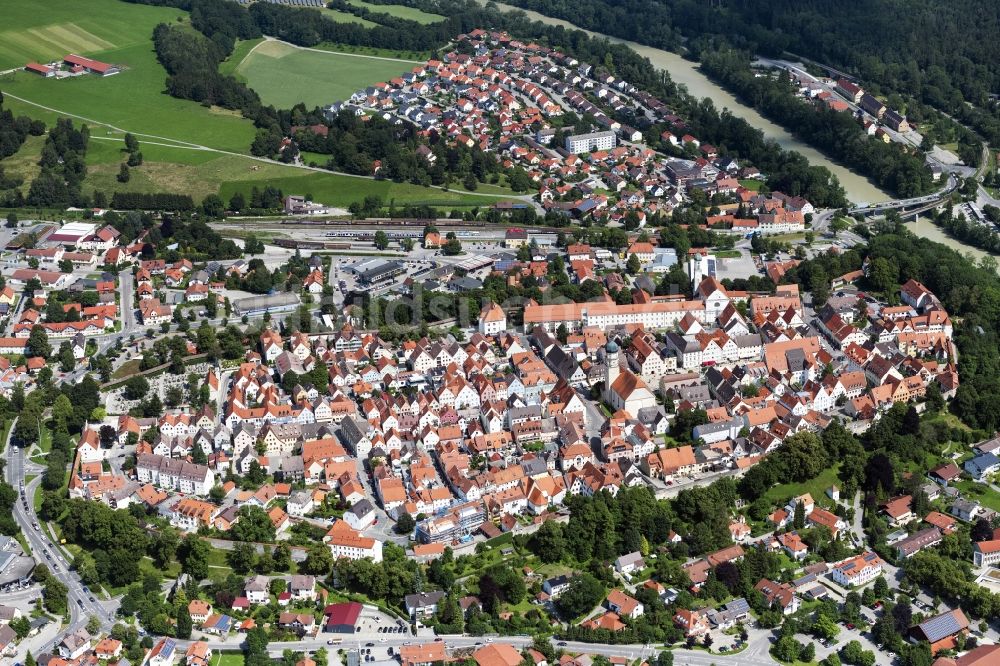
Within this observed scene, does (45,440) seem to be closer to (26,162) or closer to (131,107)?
(26,162)

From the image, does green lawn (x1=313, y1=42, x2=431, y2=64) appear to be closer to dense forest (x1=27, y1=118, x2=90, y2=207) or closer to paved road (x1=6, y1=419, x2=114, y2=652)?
dense forest (x1=27, y1=118, x2=90, y2=207)

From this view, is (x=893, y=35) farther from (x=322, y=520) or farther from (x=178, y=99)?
(x=322, y=520)

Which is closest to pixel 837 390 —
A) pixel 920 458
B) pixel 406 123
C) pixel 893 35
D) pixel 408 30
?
pixel 920 458

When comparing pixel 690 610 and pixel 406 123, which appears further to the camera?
pixel 406 123

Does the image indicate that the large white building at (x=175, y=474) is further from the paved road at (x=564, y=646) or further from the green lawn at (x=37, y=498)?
the paved road at (x=564, y=646)

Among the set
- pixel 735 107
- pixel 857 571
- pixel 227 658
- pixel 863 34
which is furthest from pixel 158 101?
pixel 857 571

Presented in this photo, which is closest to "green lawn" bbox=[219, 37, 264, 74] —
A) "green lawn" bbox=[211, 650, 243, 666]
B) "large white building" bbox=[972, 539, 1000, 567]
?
"green lawn" bbox=[211, 650, 243, 666]

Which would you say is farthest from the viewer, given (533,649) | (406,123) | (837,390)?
(406,123)
